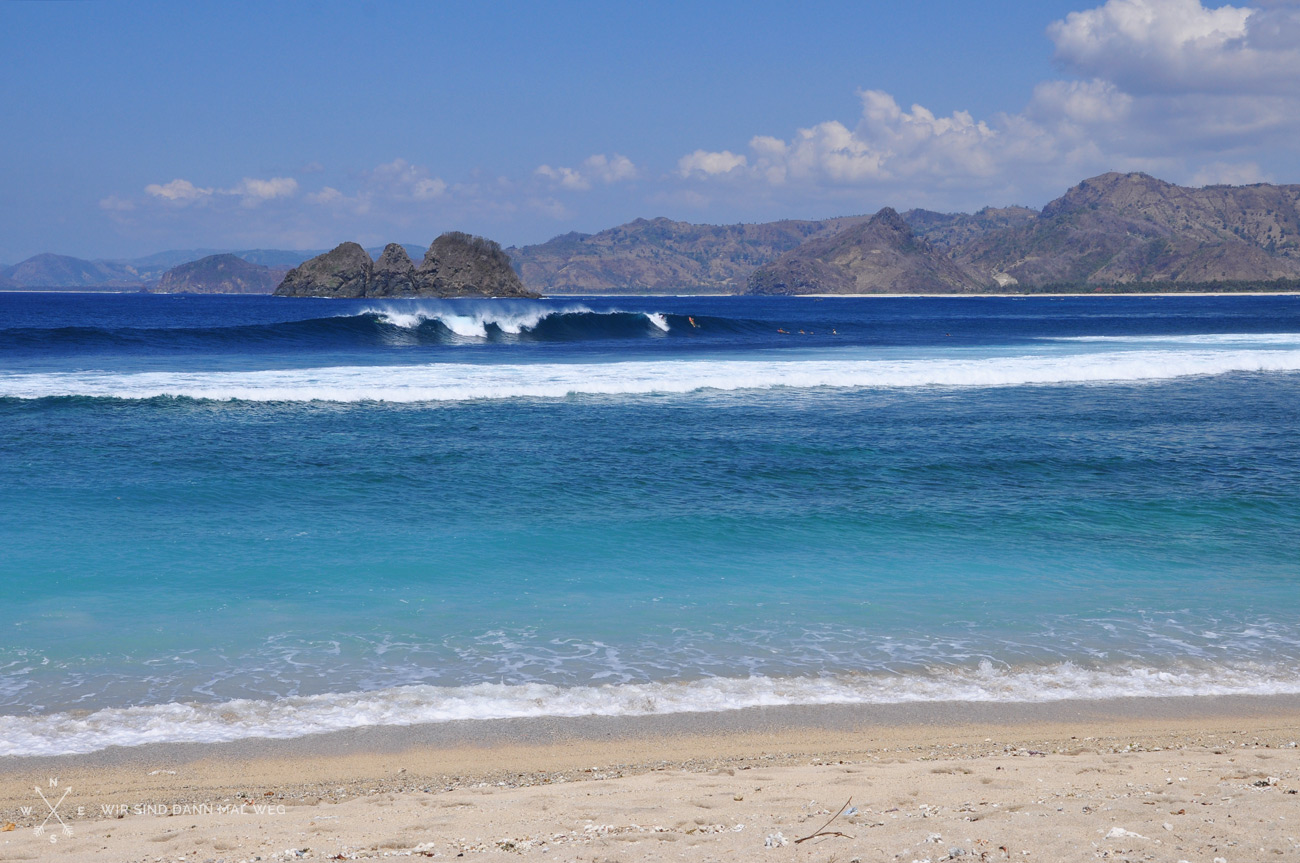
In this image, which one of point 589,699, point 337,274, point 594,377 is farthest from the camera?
point 337,274

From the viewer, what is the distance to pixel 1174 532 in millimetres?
10594

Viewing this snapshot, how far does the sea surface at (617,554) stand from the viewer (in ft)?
21.6

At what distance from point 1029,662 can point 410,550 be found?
643cm

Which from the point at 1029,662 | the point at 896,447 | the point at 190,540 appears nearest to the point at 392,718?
the point at 1029,662

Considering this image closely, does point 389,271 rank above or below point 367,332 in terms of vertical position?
above

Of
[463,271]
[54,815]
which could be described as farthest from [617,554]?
[463,271]

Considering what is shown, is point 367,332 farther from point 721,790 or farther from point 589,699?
point 721,790

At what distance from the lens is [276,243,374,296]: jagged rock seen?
495 ft

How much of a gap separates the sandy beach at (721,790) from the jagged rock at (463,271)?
137672 mm

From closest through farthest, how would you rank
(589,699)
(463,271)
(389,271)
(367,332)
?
(589,699) → (367,332) → (463,271) → (389,271)

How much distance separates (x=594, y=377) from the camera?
86.5 feet

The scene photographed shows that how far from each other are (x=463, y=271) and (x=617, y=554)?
135 meters

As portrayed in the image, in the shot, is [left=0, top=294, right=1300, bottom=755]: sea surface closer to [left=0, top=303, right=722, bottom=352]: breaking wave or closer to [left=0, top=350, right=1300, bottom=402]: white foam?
[left=0, top=350, right=1300, bottom=402]: white foam

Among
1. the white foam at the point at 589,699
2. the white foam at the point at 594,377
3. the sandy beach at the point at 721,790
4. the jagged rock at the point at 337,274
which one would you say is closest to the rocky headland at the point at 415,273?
the jagged rock at the point at 337,274
